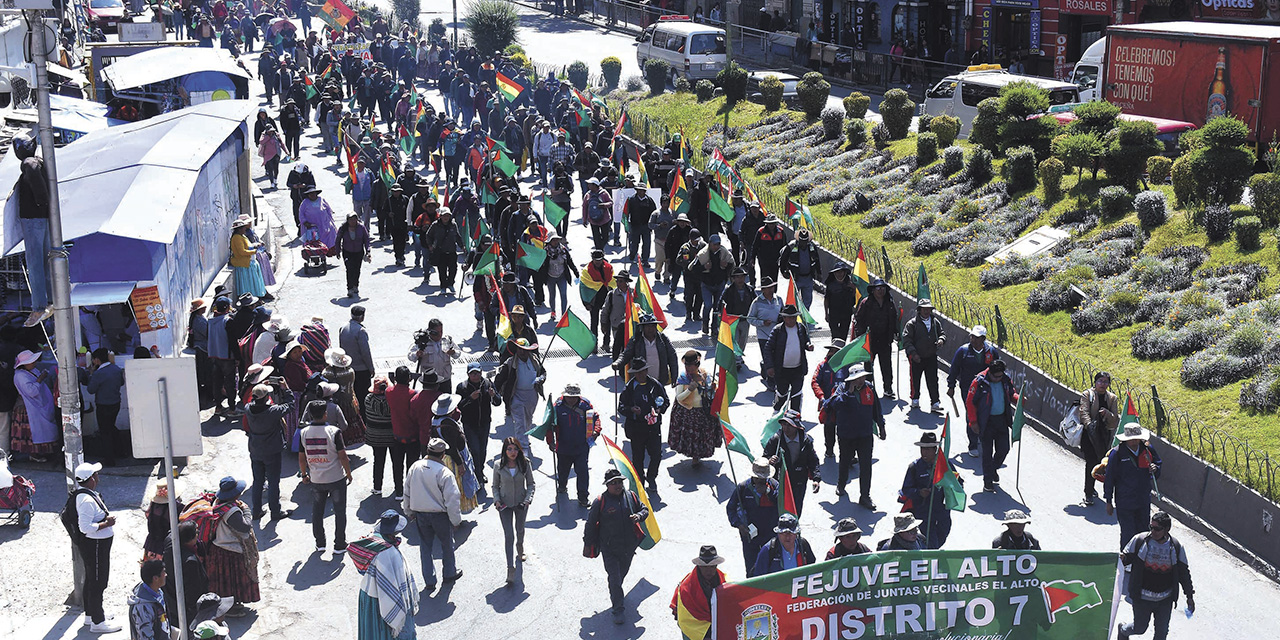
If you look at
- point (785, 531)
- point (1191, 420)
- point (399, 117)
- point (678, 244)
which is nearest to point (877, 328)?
point (1191, 420)

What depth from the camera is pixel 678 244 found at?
21.7 meters

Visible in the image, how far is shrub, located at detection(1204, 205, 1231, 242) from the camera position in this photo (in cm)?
2062

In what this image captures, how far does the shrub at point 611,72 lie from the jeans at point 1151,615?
37.4m

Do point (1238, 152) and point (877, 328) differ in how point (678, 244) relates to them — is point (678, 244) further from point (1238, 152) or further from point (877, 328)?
point (1238, 152)

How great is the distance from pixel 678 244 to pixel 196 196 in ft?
23.1

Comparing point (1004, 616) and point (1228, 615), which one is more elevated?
Answer: point (1004, 616)

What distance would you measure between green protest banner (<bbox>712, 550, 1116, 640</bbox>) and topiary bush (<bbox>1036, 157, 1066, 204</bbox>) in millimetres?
15287

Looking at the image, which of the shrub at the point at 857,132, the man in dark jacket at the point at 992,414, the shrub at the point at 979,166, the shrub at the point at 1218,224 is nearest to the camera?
the man in dark jacket at the point at 992,414

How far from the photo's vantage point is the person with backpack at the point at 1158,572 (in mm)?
10742

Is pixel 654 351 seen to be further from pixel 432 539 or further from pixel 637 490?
pixel 432 539

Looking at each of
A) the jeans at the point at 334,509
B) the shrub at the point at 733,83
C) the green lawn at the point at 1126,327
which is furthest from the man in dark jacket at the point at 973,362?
the shrub at the point at 733,83

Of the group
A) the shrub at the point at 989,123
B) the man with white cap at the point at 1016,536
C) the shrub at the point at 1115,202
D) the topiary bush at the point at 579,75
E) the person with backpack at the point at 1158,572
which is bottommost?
the person with backpack at the point at 1158,572

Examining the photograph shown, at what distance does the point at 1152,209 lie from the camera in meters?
21.6

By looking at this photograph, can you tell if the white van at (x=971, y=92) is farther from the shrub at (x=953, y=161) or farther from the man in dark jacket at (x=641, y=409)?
the man in dark jacket at (x=641, y=409)
